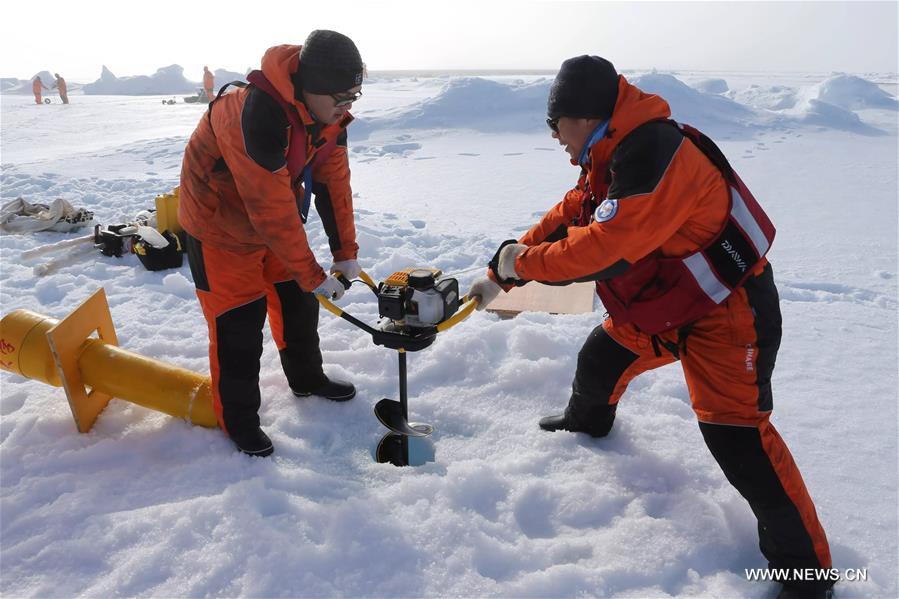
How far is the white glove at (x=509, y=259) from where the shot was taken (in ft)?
7.43

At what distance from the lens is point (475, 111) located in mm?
15430

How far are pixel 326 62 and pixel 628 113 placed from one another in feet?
3.68

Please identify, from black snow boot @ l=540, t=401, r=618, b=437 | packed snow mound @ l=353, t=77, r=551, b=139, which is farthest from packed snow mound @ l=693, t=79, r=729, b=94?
black snow boot @ l=540, t=401, r=618, b=437

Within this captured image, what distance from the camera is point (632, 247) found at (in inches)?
73.7

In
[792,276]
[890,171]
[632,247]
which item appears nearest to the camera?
[632,247]

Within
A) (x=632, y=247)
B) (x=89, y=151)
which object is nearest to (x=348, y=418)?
(x=632, y=247)

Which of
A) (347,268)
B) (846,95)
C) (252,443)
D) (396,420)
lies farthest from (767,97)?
(252,443)

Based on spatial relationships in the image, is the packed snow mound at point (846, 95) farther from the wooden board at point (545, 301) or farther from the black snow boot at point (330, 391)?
the black snow boot at point (330, 391)

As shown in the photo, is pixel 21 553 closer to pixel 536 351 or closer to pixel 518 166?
pixel 536 351

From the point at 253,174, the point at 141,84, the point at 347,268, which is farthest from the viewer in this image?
the point at 141,84

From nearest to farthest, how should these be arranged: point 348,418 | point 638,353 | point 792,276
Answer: point 638,353, point 348,418, point 792,276

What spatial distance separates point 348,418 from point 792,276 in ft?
12.8

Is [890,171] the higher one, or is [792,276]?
[890,171]

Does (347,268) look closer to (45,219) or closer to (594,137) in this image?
(594,137)
